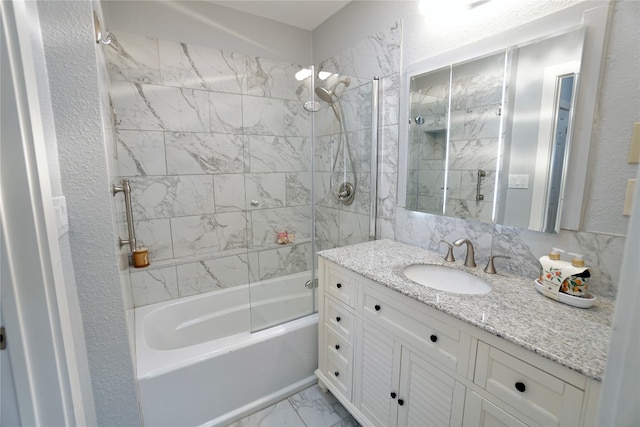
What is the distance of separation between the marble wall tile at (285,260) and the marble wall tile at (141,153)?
108 centimetres

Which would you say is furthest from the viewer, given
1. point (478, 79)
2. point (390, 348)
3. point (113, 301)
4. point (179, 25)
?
point (179, 25)

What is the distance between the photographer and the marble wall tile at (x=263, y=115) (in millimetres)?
2506

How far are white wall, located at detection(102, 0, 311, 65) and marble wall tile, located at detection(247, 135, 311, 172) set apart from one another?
29.3 inches

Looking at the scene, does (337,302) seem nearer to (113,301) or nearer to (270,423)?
(270,423)

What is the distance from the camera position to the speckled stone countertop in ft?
2.51

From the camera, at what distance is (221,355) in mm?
1580

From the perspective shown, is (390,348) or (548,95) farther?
(390,348)

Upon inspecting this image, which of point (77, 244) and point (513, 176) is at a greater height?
point (513, 176)

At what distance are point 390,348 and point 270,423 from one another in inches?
36.5

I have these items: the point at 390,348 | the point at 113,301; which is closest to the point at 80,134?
the point at 113,301

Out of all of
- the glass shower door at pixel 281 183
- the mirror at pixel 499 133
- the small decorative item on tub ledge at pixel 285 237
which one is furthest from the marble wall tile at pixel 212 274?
the mirror at pixel 499 133

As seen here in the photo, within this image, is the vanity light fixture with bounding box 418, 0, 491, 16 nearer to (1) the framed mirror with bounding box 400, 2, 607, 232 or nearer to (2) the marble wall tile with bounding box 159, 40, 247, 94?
(1) the framed mirror with bounding box 400, 2, 607, 232

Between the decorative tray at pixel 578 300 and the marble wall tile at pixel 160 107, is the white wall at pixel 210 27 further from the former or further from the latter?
the decorative tray at pixel 578 300

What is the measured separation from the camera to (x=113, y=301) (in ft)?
3.65
